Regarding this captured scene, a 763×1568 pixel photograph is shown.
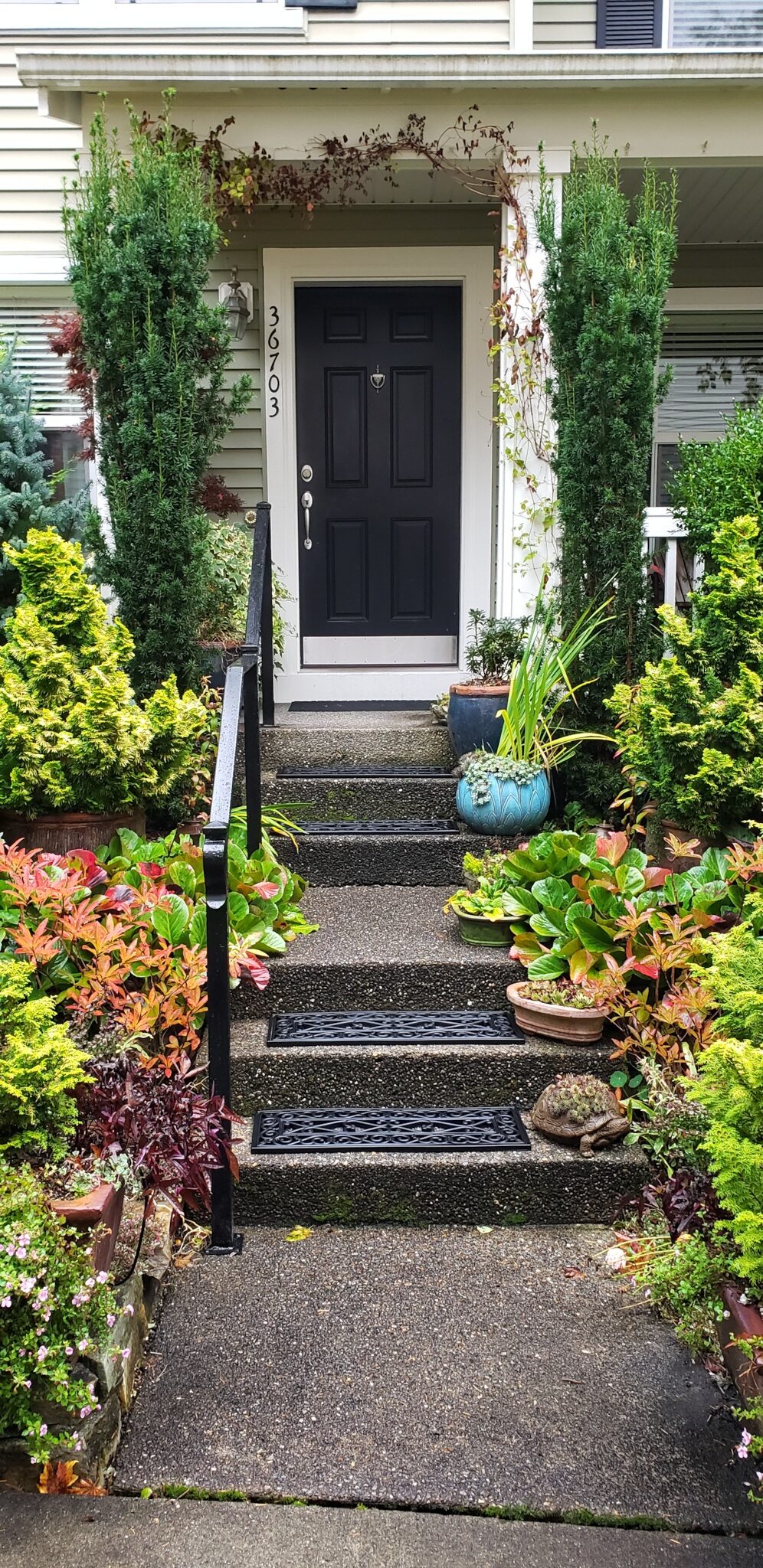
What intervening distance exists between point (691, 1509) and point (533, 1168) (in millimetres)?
1011

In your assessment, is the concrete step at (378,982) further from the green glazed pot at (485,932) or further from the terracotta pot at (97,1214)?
the terracotta pot at (97,1214)

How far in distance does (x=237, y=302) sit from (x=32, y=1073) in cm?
470

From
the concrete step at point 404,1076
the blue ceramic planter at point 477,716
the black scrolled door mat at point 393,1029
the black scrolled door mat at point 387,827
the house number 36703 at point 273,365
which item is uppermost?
the house number 36703 at point 273,365

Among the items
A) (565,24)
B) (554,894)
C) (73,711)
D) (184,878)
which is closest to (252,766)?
(184,878)

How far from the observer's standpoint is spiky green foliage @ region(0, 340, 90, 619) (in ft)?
15.8

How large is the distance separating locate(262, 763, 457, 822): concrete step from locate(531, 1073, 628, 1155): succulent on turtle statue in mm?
1837

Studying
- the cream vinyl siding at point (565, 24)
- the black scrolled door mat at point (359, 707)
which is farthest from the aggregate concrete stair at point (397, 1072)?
the cream vinyl siding at point (565, 24)

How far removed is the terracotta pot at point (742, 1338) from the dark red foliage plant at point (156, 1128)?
3.67 feet

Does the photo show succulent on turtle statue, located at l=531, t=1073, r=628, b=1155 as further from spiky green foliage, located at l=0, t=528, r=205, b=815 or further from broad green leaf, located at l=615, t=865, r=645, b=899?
spiky green foliage, located at l=0, t=528, r=205, b=815

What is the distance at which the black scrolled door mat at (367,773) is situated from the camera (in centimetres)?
502

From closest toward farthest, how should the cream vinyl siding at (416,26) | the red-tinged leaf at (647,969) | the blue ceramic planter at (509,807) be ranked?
the red-tinged leaf at (647,969) < the blue ceramic planter at (509,807) < the cream vinyl siding at (416,26)

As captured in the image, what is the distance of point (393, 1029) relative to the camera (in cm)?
362

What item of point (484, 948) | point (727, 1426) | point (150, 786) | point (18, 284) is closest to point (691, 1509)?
point (727, 1426)

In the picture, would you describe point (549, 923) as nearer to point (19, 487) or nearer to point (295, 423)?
point (19, 487)
